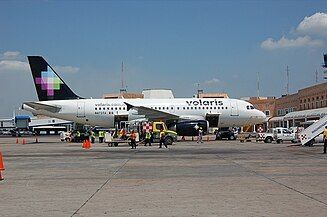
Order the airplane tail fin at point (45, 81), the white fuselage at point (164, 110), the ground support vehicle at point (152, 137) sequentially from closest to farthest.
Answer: the ground support vehicle at point (152, 137) → the white fuselage at point (164, 110) → the airplane tail fin at point (45, 81)

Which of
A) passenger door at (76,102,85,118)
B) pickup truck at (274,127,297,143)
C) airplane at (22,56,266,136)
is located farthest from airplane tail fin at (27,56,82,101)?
pickup truck at (274,127,297,143)

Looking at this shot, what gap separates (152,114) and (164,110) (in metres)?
1.83

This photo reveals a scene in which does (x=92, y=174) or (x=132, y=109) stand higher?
(x=132, y=109)

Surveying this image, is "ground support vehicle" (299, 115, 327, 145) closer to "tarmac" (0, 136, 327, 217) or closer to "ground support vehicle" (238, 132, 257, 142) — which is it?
"ground support vehicle" (238, 132, 257, 142)

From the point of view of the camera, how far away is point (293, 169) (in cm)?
1834

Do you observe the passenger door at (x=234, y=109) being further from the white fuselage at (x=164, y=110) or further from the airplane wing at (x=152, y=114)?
the airplane wing at (x=152, y=114)

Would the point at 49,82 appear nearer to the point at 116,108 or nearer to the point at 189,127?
the point at 116,108

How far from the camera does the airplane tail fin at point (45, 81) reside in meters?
52.9

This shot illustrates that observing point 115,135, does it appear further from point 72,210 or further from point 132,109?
point 72,210

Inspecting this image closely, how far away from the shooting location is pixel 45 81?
52.9 meters

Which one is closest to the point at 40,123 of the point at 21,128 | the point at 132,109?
the point at 21,128

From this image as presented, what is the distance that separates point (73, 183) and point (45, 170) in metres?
4.77

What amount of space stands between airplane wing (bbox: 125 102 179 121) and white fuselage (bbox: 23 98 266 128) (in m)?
1.00

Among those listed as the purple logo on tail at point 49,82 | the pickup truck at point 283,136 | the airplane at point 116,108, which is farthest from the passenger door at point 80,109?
the pickup truck at point 283,136
